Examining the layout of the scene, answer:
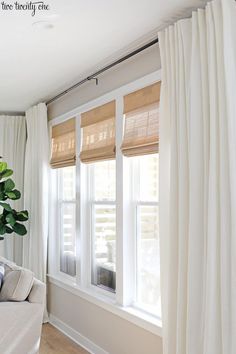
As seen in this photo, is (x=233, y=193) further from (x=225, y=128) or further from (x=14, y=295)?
(x=14, y=295)

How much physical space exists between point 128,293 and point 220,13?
89.4 inches

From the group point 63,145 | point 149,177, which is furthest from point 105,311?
point 63,145

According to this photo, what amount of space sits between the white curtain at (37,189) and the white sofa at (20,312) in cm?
183

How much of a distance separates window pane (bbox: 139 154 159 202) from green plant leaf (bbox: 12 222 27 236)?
84.7 inches

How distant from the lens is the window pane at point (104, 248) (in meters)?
4.12

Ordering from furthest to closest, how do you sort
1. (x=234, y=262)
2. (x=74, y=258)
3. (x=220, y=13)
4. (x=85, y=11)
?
(x=74, y=258) < (x=85, y=11) < (x=220, y=13) < (x=234, y=262)

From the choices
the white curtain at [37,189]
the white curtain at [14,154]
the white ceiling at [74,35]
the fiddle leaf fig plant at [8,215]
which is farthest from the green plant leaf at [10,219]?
the white ceiling at [74,35]

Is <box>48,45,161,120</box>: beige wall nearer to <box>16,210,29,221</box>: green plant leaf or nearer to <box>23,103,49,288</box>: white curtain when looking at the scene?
<box>23,103,49,288</box>: white curtain

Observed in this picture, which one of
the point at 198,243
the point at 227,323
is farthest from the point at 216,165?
the point at 227,323

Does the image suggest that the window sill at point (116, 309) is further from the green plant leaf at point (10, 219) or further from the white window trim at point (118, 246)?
the green plant leaf at point (10, 219)

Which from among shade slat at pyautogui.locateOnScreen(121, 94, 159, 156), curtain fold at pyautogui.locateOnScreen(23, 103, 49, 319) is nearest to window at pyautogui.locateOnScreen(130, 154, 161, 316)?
shade slat at pyautogui.locateOnScreen(121, 94, 159, 156)

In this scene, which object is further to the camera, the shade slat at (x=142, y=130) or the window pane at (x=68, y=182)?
the window pane at (x=68, y=182)

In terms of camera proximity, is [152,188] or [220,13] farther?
[152,188]

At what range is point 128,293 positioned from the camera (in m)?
3.66
